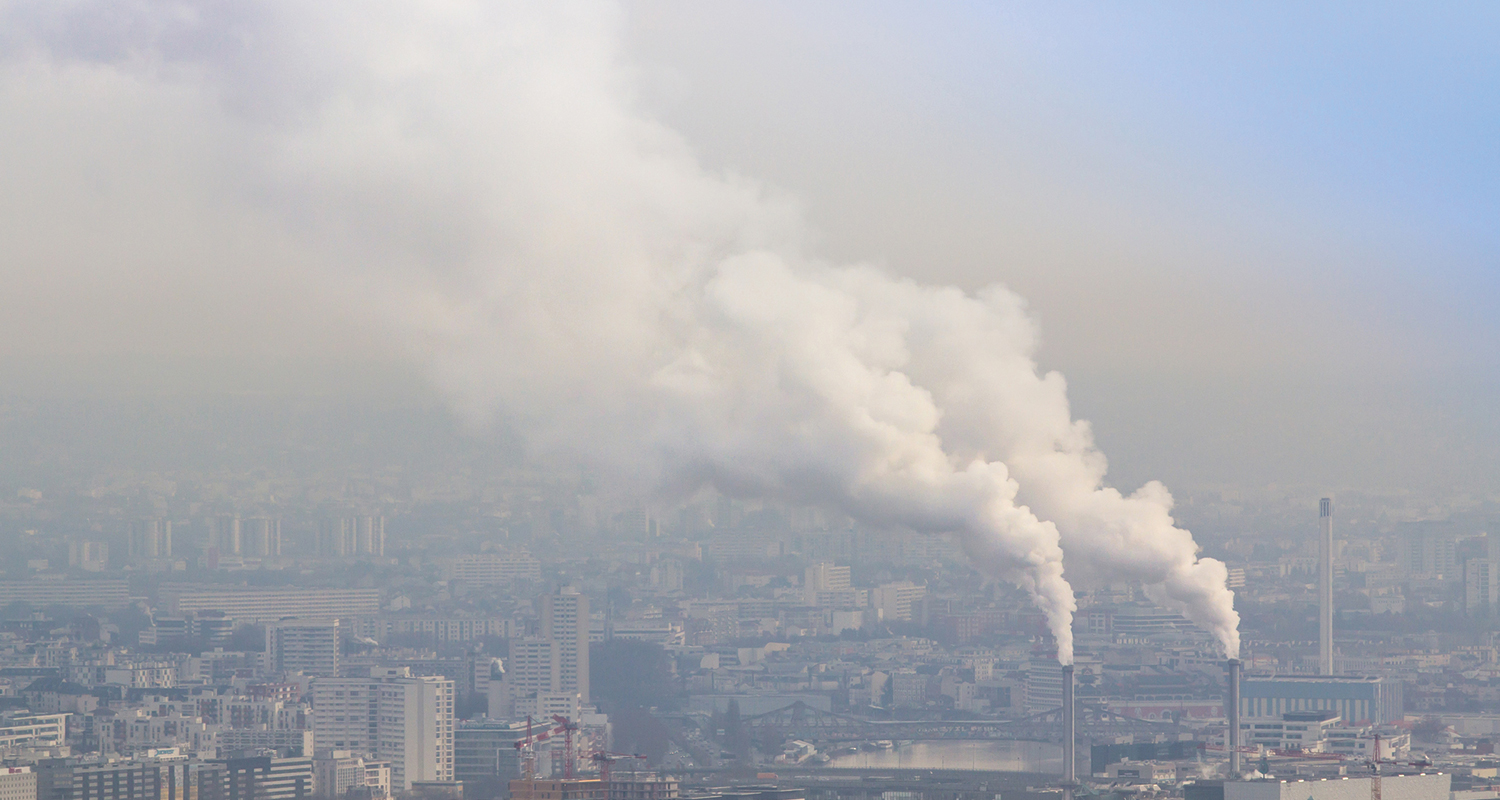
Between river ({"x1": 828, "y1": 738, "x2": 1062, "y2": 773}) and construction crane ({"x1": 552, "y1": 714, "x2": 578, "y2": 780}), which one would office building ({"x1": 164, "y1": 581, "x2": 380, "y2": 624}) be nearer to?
river ({"x1": 828, "y1": 738, "x2": 1062, "y2": 773})

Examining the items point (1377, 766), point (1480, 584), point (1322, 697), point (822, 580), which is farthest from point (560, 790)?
point (822, 580)

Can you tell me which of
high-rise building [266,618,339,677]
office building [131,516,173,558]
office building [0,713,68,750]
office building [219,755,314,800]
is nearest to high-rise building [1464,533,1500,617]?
high-rise building [266,618,339,677]

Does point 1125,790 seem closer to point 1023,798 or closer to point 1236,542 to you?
point 1023,798

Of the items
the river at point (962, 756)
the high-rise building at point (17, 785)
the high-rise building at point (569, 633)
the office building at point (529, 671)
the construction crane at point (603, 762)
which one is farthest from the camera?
the high-rise building at point (569, 633)

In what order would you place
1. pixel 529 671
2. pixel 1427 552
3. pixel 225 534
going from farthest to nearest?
pixel 225 534 → pixel 1427 552 → pixel 529 671

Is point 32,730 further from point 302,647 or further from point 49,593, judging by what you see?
point 49,593

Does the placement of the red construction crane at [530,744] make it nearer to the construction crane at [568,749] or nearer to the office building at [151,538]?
the construction crane at [568,749]

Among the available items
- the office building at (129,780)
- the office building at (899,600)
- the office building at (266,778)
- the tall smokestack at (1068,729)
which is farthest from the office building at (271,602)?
the tall smokestack at (1068,729)
